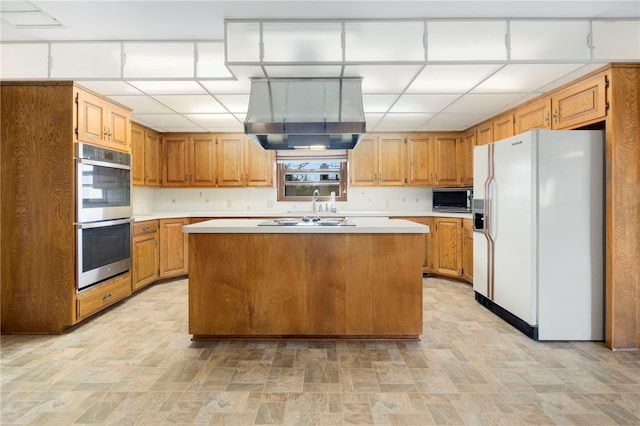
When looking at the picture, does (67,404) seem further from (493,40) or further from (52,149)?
(493,40)

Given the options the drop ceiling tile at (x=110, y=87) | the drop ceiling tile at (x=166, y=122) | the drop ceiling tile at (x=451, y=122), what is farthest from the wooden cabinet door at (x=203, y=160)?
the drop ceiling tile at (x=451, y=122)

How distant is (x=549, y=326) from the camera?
2.82 metres

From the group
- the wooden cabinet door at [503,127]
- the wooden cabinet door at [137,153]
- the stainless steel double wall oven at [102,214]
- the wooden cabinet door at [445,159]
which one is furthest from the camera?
the wooden cabinet door at [445,159]

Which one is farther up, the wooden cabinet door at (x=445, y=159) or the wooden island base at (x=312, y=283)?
the wooden cabinet door at (x=445, y=159)

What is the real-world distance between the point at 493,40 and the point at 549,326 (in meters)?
2.29

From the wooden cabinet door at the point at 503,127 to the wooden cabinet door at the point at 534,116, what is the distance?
0.12 meters

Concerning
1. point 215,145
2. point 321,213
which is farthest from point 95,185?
point 321,213

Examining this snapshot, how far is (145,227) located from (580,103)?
4.74 metres

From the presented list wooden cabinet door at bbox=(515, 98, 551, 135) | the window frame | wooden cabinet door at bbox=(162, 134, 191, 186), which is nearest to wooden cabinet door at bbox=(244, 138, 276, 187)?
the window frame

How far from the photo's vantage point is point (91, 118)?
3252 millimetres

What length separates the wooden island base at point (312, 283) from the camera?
9.14ft

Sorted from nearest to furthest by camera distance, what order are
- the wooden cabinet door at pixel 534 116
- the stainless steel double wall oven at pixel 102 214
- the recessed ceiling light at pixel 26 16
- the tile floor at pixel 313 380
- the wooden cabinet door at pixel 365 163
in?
the tile floor at pixel 313 380, the recessed ceiling light at pixel 26 16, the stainless steel double wall oven at pixel 102 214, the wooden cabinet door at pixel 534 116, the wooden cabinet door at pixel 365 163

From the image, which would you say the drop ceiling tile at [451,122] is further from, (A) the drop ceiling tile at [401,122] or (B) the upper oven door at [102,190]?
(B) the upper oven door at [102,190]

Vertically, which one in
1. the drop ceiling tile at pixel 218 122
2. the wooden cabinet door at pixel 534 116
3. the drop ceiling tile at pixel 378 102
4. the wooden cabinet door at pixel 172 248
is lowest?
the wooden cabinet door at pixel 172 248
